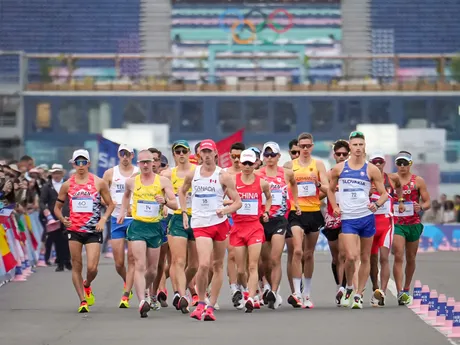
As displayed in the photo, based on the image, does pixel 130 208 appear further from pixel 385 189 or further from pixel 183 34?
pixel 183 34

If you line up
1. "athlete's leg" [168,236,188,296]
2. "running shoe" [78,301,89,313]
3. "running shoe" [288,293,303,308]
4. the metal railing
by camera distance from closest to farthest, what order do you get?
"athlete's leg" [168,236,188,296] < "running shoe" [78,301,89,313] < "running shoe" [288,293,303,308] < the metal railing

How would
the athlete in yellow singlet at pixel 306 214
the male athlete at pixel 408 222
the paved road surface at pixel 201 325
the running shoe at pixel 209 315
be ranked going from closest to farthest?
the paved road surface at pixel 201 325, the running shoe at pixel 209 315, the athlete in yellow singlet at pixel 306 214, the male athlete at pixel 408 222

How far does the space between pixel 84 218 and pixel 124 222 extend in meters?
0.53

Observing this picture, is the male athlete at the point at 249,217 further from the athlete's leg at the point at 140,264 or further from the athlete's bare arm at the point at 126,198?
the athlete's bare arm at the point at 126,198

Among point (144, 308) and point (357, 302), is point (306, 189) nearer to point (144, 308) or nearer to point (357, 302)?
point (357, 302)

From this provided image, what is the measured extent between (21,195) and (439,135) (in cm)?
3587

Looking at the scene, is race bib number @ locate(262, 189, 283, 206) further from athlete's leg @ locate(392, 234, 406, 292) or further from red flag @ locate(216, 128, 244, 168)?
red flag @ locate(216, 128, 244, 168)

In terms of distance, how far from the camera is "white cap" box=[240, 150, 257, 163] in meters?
15.6

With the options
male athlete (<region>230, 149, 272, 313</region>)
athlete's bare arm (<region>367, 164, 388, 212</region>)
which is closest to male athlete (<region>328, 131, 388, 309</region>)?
athlete's bare arm (<region>367, 164, 388, 212</region>)

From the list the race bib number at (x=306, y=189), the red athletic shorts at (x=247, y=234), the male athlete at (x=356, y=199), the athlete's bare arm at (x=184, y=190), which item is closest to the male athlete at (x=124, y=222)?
the athlete's bare arm at (x=184, y=190)

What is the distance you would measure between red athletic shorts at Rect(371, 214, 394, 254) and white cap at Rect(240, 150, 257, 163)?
204 centimetres

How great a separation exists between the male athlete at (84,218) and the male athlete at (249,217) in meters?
1.50

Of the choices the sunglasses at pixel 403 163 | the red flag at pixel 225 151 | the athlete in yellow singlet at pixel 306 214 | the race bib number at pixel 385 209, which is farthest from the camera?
the red flag at pixel 225 151

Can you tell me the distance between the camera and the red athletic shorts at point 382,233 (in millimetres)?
16828
